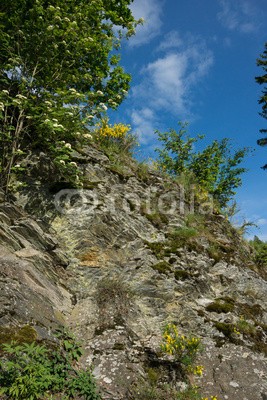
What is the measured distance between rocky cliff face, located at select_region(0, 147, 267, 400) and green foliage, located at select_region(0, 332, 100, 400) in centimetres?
50

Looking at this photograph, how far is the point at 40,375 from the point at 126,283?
401 cm

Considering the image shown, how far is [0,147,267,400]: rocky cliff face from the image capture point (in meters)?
6.35

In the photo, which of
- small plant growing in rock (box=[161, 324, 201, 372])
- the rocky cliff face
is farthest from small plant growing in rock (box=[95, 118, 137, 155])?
small plant growing in rock (box=[161, 324, 201, 372])

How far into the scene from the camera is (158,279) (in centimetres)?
887

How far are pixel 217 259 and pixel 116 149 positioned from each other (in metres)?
6.29

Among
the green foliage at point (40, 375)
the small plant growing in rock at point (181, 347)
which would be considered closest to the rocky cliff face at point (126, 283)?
the small plant growing in rock at point (181, 347)

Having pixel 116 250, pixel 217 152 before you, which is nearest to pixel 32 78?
pixel 116 250

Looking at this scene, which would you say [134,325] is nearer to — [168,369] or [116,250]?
[168,369]

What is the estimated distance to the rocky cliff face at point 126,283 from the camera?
6.35 metres

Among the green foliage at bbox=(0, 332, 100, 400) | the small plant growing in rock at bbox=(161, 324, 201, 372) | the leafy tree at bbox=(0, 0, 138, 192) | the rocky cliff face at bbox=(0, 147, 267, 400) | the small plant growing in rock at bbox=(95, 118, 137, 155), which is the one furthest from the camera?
the small plant growing in rock at bbox=(95, 118, 137, 155)

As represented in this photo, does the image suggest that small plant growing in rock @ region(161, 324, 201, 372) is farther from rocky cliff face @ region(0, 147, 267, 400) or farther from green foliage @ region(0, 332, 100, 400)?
green foliage @ region(0, 332, 100, 400)

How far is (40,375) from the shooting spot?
4.62 meters

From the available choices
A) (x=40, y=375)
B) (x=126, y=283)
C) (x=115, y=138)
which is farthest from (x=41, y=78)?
(x=40, y=375)

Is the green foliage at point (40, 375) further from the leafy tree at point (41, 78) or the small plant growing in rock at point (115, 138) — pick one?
the small plant growing in rock at point (115, 138)
